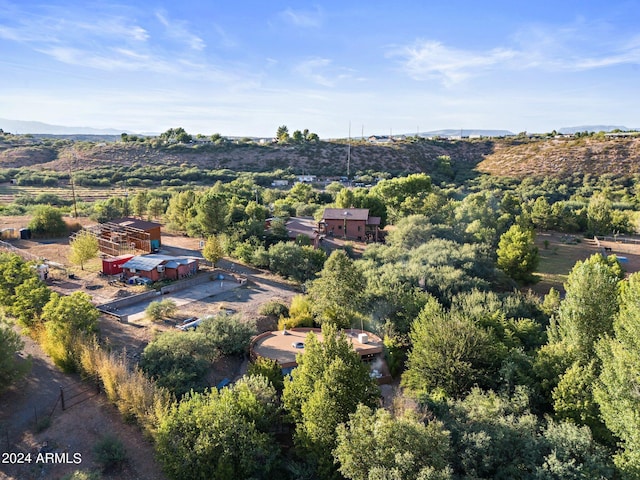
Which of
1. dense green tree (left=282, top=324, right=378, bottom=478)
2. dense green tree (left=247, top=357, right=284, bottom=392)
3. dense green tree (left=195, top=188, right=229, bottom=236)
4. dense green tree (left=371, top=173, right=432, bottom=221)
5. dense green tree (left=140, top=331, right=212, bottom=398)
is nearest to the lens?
dense green tree (left=282, top=324, right=378, bottom=478)

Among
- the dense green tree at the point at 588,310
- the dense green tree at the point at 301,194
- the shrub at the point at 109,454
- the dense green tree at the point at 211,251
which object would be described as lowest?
the shrub at the point at 109,454

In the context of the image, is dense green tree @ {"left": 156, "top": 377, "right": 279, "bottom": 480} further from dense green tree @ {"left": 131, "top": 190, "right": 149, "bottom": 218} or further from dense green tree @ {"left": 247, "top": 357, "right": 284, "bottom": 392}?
dense green tree @ {"left": 131, "top": 190, "right": 149, "bottom": 218}

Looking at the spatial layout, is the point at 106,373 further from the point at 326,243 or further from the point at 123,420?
the point at 326,243

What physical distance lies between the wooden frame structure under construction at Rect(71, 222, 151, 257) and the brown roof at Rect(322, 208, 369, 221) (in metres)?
17.0

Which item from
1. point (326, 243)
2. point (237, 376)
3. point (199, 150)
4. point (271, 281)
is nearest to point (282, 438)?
point (237, 376)

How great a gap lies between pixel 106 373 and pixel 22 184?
2772 inches

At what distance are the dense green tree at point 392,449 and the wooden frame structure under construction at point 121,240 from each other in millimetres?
26545

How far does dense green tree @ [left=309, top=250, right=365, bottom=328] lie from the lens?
21.0 m

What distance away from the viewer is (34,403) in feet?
49.7

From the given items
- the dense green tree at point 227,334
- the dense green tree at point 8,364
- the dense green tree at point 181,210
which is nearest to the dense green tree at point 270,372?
the dense green tree at point 227,334

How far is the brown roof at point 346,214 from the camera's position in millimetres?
41531

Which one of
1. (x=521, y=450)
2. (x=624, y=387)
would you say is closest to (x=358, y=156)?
(x=624, y=387)

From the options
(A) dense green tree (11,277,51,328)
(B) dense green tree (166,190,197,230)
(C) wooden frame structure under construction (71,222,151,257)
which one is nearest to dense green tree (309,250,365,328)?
(A) dense green tree (11,277,51,328)

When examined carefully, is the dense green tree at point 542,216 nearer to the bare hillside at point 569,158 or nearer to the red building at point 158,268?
the bare hillside at point 569,158
